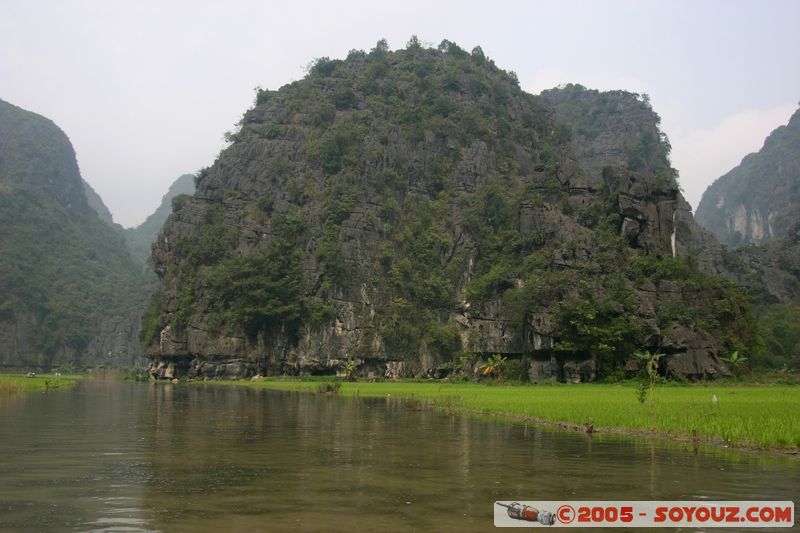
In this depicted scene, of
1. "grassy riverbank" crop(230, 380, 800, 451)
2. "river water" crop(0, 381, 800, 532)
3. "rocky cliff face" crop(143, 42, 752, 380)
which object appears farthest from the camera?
"rocky cliff face" crop(143, 42, 752, 380)

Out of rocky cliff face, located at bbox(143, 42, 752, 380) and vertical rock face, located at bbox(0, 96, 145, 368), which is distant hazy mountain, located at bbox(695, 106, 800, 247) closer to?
rocky cliff face, located at bbox(143, 42, 752, 380)

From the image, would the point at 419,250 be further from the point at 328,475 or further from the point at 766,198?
the point at 766,198

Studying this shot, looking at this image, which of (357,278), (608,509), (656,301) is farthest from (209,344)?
(608,509)

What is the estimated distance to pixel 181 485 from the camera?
11.7 meters

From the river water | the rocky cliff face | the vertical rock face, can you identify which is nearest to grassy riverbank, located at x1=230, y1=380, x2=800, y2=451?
the river water

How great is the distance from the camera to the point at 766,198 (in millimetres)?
143250

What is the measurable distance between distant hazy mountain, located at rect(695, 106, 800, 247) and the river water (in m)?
126

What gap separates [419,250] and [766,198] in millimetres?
96107

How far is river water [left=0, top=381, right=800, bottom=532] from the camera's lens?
30.8ft

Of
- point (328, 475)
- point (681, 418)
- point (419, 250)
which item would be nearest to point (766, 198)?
point (419, 250)

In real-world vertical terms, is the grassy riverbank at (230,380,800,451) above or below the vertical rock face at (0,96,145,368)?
below

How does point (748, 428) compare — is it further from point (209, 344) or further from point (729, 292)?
point (209, 344)

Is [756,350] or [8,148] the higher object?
[8,148]

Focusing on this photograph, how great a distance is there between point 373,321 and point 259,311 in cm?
1405
